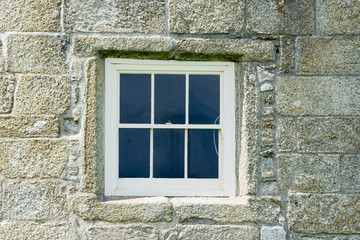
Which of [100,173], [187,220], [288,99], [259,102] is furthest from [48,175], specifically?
[288,99]

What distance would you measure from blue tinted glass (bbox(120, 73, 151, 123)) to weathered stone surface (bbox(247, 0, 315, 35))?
3.23ft

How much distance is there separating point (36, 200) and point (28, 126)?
1.92 feet

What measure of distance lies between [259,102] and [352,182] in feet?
3.16

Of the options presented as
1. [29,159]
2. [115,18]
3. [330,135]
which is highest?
[115,18]

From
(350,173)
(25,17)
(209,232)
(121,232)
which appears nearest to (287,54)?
(350,173)

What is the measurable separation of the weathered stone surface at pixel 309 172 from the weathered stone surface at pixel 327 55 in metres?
0.69

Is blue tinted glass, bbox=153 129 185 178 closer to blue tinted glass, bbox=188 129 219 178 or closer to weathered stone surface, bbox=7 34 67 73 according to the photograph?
blue tinted glass, bbox=188 129 219 178

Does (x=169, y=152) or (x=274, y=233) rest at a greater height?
(x=169, y=152)

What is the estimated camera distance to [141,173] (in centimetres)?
338

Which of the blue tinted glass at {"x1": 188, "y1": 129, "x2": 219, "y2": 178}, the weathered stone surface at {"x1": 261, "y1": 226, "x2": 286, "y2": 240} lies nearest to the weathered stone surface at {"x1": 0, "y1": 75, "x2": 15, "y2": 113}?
the blue tinted glass at {"x1": 188, "y1": 129, "x2": 219, "y2": 178}

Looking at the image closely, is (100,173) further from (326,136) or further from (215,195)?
(326,136)

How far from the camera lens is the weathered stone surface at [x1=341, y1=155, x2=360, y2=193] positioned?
10.4ft

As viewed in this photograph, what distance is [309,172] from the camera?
3182mm

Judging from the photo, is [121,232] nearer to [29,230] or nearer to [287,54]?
[29,230]
